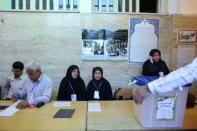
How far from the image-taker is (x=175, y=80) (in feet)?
7.32

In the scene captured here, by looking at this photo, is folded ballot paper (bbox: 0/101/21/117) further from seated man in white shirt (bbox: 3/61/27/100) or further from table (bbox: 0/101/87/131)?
seated man in white shirt (bbox: 3/61/27/100)

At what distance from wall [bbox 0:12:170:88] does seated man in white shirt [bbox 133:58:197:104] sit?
3827 millimetres

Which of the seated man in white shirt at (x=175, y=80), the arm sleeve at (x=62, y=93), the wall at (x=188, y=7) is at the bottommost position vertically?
the arm sleeve at (x=62, y=93)

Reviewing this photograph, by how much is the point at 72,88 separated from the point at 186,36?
88.3 inches

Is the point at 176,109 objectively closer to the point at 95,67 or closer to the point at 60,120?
the point at 60,120

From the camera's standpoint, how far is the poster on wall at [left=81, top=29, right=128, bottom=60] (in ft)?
20.3

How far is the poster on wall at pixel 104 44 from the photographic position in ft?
20.3

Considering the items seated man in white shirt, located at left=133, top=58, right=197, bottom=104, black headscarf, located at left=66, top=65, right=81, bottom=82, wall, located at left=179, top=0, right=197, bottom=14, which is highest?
wall, located at left=179, top=0, right=197, bottom=14

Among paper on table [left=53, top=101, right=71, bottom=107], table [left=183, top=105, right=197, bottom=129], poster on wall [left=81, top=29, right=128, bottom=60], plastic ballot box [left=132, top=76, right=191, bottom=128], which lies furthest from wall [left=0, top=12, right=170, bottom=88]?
plastic ballot box [left=132, top=76, right=191, bottom=128]

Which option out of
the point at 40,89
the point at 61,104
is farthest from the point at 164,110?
the point at 40,89

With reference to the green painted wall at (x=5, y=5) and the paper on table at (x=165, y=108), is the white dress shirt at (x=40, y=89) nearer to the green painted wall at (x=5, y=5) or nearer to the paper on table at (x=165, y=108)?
the paper on table at (x=165, y=108)

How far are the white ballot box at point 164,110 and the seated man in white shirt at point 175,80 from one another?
0.54 metres

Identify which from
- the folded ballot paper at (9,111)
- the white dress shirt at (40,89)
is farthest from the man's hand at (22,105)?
the white dress shirt at (40,89)

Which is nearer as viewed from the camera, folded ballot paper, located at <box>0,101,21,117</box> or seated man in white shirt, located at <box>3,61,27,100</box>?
folded ballot paper, located at <box>0,101,21,117</box>
